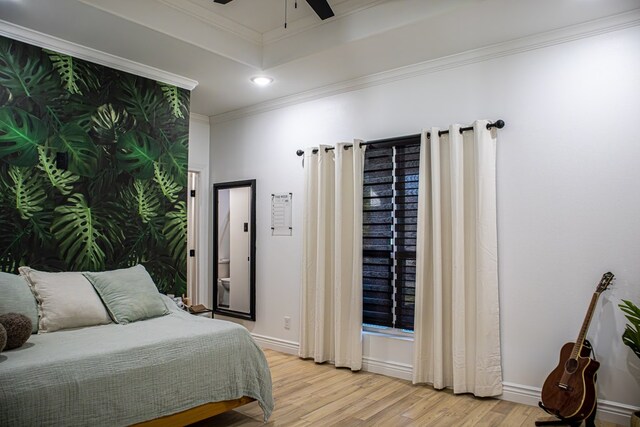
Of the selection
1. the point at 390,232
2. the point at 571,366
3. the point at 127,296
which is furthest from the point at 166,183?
the point at 571,366

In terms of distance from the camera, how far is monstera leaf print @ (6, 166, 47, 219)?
3.21m

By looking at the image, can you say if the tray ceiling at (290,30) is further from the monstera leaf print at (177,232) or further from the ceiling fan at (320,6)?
the monstera leaf print at (177,232)

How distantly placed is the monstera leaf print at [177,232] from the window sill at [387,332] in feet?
5.98

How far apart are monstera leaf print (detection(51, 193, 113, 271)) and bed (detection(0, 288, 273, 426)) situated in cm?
76

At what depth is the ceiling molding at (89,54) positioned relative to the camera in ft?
10.5

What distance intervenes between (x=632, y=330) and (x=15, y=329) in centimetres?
354

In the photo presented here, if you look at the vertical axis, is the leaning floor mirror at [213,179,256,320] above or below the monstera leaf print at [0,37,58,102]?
below

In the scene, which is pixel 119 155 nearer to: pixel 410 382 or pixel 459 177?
pixel 459 177

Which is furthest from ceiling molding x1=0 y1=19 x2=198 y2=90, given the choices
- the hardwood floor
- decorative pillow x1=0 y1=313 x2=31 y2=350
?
the hardwood floor

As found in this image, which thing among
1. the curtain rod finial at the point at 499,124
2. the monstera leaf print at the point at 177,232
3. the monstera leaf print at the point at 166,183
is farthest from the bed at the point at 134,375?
the curtain rod finial at the point at 499,124

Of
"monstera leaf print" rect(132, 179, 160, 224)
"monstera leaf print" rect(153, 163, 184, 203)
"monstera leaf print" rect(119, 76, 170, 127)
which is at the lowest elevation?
"monstera leaf print" rect(132, 179, 160, 224)

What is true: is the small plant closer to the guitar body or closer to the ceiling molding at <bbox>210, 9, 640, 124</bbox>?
the guitar body

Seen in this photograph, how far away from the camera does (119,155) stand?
381 centimetres

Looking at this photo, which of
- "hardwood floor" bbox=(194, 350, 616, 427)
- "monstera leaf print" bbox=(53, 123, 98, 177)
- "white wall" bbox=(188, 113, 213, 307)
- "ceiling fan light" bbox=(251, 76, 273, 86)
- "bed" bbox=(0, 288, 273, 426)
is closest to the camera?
"bed" bbox=(0, 288, 273, 426)
